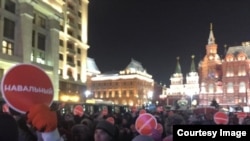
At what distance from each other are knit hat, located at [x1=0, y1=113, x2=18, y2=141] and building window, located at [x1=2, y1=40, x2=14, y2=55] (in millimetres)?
33264

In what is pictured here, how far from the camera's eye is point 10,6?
36.5 metres

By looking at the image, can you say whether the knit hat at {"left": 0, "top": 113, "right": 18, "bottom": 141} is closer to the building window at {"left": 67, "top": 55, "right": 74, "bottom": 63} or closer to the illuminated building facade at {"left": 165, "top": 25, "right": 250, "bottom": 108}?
the building window at {"left": 67, "top": 55, "right": 74, "bottom": 63}

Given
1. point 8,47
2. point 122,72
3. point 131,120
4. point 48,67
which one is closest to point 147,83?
point 122,72

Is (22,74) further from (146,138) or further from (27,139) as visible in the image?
(146,138)

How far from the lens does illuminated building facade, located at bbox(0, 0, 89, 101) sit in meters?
36.1

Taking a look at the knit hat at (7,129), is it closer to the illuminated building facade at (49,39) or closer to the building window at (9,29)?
the illuminated building facade at (49,39)

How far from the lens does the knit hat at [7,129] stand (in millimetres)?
3157

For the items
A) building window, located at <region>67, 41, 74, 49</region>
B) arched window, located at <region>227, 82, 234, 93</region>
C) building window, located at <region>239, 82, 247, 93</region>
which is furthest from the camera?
arched window, located at <region>227, 82, 234, 93</region>

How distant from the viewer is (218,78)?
329ft

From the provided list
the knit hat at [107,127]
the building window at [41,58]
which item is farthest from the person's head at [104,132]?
the building window at [41,58]

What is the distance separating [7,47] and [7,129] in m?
34.4

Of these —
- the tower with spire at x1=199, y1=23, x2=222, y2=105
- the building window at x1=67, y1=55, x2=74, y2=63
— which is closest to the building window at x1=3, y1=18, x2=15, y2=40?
the building window at x1=67, y1=55, x2=74, y2=63

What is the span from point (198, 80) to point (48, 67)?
255ft

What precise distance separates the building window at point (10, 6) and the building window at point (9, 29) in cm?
123
